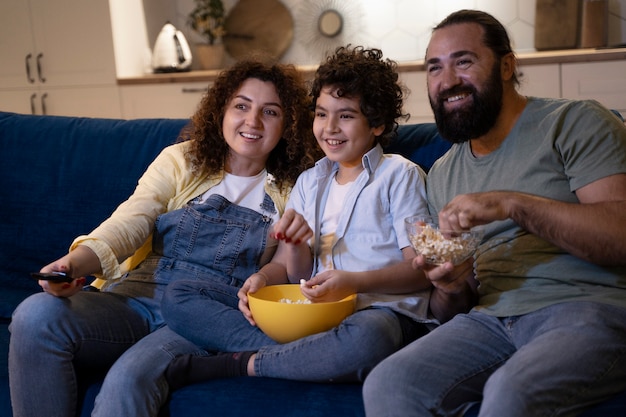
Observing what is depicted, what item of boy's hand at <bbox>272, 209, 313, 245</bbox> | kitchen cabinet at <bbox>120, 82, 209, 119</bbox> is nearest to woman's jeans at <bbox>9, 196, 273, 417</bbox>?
boy's hand at <bbox>272, 209, 313, 245</bbox>

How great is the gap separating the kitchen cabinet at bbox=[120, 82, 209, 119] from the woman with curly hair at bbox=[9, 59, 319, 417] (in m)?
1.95

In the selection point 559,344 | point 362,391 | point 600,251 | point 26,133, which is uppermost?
point 26,133

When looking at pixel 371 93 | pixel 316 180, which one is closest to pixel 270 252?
pixel 316 180

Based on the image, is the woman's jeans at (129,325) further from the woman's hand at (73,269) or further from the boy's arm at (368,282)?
the boy's arm at (368,282)

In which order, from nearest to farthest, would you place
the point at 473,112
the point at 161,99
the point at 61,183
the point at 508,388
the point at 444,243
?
1. the point at 508,388
2. the point at 444,243
3. the point at 473,112
4. the point at 61,183
5. the point at 161,99

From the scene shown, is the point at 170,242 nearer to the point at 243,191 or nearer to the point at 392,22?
the point at 243,191

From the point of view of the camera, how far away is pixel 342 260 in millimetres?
2020

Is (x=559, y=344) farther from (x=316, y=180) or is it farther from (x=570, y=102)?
(x=316, y=180)

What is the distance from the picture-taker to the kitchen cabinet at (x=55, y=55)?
14.7ft

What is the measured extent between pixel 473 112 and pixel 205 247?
77 centimetres

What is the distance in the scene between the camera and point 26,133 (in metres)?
2.64

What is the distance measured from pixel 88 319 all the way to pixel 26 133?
95cm

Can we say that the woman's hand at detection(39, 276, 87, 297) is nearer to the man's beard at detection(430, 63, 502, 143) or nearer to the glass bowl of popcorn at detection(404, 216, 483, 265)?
the glass bowl of popcorn at detection(404, 216, 483, 265)

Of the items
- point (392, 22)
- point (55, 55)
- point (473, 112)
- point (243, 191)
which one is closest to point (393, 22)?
point (392, 22)
